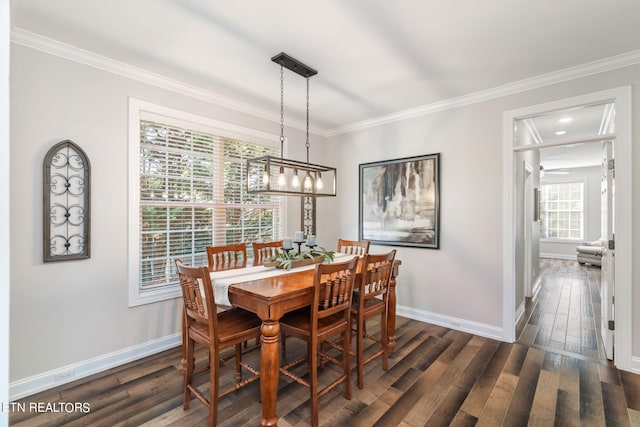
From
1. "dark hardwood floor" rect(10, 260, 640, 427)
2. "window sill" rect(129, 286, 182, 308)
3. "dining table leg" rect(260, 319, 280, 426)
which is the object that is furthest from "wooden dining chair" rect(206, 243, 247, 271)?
"dining table leg" rect(260, 319, 280, 426)

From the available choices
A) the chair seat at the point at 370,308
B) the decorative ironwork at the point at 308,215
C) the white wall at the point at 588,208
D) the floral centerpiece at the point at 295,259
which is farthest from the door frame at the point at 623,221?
the white wall at the point at 588,208

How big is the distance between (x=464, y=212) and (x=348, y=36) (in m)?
2.31

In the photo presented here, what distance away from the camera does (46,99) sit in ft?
7.44

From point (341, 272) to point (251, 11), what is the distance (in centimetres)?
185

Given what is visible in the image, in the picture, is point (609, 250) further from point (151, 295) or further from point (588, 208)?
point (588, 208)

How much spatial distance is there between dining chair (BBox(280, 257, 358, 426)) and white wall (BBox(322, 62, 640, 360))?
1.86 m

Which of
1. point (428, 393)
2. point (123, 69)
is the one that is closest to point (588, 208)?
point (428, 393)

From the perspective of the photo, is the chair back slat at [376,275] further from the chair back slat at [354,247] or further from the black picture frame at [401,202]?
the black picture frame at [401,202]

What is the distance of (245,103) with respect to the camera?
354cm

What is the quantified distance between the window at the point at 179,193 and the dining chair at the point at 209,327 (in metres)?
1.05

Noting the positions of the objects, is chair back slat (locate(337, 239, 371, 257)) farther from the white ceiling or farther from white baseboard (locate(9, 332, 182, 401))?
white baseboard (locate(9, 332, 182, 401))

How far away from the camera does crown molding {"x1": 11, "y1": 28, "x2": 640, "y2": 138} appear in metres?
2.27

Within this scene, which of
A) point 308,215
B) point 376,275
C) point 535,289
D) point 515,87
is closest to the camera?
point 376,275

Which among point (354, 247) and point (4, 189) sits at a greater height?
point (4, 189)
